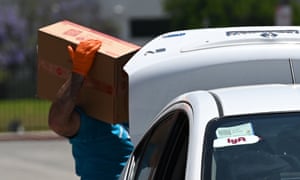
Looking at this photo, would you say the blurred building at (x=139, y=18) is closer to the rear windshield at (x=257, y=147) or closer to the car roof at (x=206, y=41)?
the car roof at (x=206, y=41)

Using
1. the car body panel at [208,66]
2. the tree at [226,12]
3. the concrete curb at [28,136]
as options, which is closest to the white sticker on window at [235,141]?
the car body panel at [208,66]

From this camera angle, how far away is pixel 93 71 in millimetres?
5820

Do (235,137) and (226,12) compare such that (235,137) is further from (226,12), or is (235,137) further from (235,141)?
(226,12)

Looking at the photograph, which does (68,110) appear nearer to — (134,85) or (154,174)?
(134,85)

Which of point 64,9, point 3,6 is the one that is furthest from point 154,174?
point 3,6

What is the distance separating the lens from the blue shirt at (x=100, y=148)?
588 centimetres

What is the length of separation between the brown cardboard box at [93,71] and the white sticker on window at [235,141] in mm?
1872

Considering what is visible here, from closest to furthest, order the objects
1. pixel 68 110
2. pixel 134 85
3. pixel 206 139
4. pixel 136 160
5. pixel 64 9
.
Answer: pixel 206 139 < pixel 136 160 < pixel 134 85 < pixel 68 110 < pixel 64 9

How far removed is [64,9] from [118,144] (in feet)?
155

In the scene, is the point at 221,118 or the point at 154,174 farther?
the point at 154,174

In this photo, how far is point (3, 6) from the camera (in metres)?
55.6

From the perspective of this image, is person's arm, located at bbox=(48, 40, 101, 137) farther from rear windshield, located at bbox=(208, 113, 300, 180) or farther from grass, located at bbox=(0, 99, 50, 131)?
grass, located at bbox=(0, 99, 50, 131)

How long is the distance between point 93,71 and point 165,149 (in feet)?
5.82

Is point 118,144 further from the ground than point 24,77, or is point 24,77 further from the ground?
point 118,144
